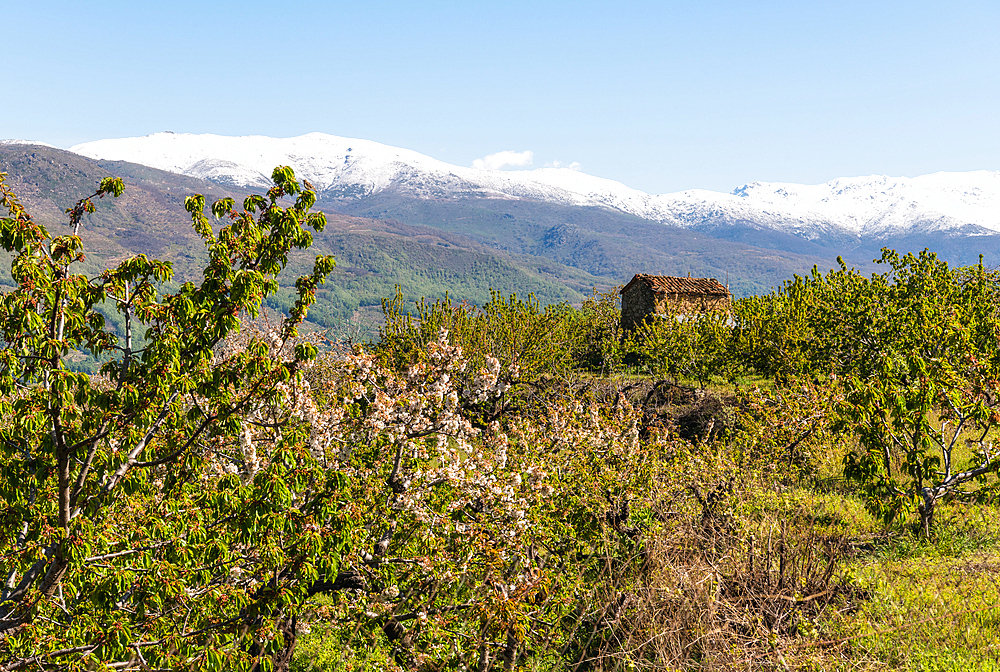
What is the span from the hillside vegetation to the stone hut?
2140 cm

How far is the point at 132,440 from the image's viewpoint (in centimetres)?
529

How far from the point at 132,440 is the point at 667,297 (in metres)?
38.3

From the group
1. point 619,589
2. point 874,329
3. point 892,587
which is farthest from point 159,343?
point 874,329

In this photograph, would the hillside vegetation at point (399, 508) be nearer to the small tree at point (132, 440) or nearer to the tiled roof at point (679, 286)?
the small tree at point (132, 440)

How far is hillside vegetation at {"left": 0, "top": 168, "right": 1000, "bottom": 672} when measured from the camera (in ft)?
17.1

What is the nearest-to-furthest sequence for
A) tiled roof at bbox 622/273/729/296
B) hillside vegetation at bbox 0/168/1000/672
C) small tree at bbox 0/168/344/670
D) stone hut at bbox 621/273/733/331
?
1. small tree at bbox 0/168/344/670
2. hillside vegetation at bbox 0/168/1000/672
3. stone hut at bbox 621/273/733/331
4. tiled roof at bbox 622/273/729/296

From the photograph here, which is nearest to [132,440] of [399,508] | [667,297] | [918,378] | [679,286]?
[399,508]

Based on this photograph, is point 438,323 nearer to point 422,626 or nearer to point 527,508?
point 527,508

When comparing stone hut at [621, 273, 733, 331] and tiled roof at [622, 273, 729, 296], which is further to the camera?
tiled roof at [622, 273, 729, 296]

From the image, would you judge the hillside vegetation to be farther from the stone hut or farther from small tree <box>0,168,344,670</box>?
the stone hut

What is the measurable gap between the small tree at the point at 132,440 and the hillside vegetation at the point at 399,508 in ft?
0.11

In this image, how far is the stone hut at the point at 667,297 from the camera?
40.3 meters

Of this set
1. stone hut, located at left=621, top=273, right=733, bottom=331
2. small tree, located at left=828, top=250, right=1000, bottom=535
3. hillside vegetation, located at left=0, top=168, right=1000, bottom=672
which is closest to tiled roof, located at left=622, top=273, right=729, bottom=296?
stone hut, located at left=621, top=273, right=733, bottom=331

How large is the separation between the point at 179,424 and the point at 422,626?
14.5 ft
